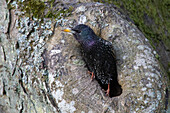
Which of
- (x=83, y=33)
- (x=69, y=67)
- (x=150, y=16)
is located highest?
(x=83, y=33)

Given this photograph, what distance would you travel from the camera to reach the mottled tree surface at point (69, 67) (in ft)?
8.34

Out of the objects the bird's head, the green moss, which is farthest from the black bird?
the green moss

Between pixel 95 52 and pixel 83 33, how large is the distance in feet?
0.95

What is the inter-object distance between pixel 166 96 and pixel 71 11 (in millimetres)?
1726

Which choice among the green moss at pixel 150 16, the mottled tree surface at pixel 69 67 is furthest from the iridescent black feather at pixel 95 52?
the green moss at pixel 150 16

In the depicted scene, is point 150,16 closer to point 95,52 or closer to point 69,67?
point 95,52

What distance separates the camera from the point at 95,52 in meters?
2.71

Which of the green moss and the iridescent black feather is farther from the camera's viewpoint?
the green moss

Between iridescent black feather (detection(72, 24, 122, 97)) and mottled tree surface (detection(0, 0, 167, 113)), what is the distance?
102mm

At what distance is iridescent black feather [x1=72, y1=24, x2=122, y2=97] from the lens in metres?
2.71

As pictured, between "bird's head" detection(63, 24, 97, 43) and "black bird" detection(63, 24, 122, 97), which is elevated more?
"bird's head" detection(63, 24, 97, 43)

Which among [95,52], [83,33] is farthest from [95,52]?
[83,33]

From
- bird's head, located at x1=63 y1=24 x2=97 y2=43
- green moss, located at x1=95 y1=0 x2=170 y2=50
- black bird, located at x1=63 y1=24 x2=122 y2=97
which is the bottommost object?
green moss, located at x1=95 y1=0 x2=170 y2=50

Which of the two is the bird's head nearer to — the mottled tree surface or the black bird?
the black bird
